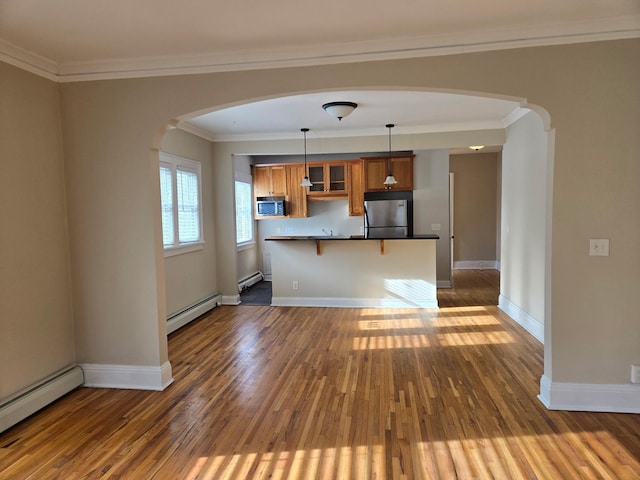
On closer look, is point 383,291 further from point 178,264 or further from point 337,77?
point 337,77

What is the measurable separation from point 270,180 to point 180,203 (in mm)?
2678

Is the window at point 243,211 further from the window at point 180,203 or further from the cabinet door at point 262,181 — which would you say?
the window at point 180,203

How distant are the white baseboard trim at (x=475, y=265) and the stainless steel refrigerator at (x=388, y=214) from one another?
2926 mm

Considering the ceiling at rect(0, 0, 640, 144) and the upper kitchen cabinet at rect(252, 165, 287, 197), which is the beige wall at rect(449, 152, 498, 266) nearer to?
the upper kitchen cabinet at rect(252, 165, 287, 197)

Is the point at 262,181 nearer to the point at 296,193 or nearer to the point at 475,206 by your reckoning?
the point at 296,193

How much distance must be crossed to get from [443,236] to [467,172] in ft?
9.68

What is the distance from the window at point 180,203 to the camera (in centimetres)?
473

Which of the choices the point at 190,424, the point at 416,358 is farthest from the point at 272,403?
the point at 416,358

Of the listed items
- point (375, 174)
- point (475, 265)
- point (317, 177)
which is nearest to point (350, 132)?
point (375, 174)

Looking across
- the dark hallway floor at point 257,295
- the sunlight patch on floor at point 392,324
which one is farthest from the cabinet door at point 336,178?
the sunlight patch on floor at point 392,324

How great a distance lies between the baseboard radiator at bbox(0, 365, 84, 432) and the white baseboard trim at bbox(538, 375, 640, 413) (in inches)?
143

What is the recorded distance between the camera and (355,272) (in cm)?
584

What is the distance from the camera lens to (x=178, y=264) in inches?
195

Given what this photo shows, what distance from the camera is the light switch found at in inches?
105
